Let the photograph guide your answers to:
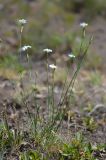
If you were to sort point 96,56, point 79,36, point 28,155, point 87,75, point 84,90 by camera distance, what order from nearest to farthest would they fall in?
point 28,155
point 84,90
point 87,75
point 96,56
point 79,36

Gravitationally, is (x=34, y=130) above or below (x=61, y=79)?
above

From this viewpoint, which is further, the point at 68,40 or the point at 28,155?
the point at 68,40

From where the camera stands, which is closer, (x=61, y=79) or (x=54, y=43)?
(x=61, y=79)

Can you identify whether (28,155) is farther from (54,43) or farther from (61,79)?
(54,43)

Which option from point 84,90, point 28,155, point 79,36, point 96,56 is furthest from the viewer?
point 79,36

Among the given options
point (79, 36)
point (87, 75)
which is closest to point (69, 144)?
point (87, 75)

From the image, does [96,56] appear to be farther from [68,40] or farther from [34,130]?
[34,130]

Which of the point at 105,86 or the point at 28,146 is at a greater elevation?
the point at 28,146

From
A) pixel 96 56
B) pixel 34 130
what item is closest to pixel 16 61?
pixel 96 56

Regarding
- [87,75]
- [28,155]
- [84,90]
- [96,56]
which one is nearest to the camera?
[28,155]
